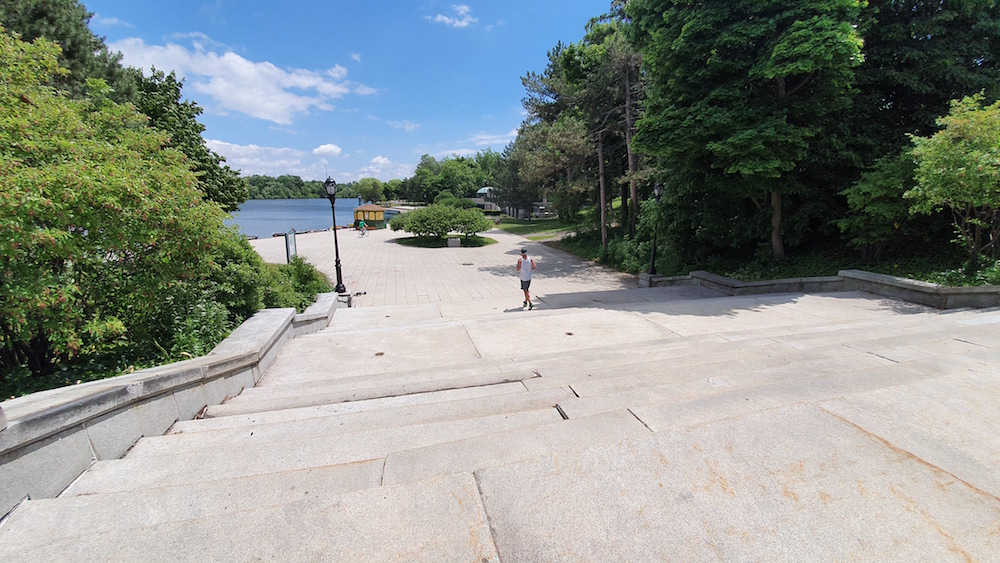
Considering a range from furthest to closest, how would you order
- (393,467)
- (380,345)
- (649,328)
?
(649,328) < (380,345) < (393,467)

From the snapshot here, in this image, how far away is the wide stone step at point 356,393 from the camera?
3.48 m

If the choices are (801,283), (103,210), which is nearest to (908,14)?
(801,283)

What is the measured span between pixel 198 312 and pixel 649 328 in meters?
5.94

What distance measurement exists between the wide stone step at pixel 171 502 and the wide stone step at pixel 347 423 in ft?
1.91

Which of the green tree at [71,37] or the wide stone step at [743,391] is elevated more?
the green tree at [71,37]

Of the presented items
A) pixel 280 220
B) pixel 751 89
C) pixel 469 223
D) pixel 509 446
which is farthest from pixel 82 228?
pixel 280 220

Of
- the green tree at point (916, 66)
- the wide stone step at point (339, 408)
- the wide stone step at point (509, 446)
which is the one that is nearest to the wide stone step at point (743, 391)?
the wide stone step at point (509, 446)

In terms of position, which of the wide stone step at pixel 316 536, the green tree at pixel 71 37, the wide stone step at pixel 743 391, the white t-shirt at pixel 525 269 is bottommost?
the wide stone step at pixel 743 391

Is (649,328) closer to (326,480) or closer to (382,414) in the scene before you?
(382,414)

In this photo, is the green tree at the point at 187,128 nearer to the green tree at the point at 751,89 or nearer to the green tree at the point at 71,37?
the green tree at the point at 71,37

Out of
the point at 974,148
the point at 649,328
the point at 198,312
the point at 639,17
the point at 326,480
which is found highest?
A: the point at 639,17

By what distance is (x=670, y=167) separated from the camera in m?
12.5

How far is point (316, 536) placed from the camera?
5.24 ft

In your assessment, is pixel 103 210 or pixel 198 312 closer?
pixel 103 210
